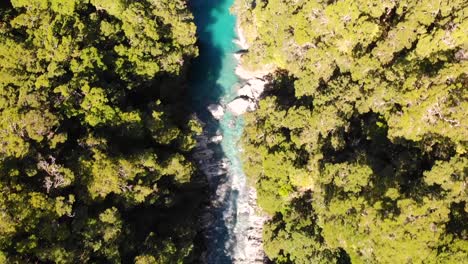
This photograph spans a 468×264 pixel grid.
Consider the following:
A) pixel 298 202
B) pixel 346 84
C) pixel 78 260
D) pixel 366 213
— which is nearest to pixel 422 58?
pixel 346 84

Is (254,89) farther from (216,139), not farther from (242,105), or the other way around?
(216,139)

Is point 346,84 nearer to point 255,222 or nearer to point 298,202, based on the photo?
point 298,202

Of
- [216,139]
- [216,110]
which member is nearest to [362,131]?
[216,139]

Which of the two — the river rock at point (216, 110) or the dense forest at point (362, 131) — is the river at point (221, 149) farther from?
the dense forest at point (362, 131)

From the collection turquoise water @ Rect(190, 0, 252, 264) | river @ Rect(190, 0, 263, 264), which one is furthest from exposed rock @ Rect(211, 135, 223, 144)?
turquoise water @ Rect(190, 0, 252, 264)

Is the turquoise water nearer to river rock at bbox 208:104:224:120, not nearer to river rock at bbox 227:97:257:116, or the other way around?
river rock at bbox 208:104:224:120

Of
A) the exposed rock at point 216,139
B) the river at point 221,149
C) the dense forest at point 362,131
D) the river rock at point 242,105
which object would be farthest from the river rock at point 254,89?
the exposed rock at point 216,139
